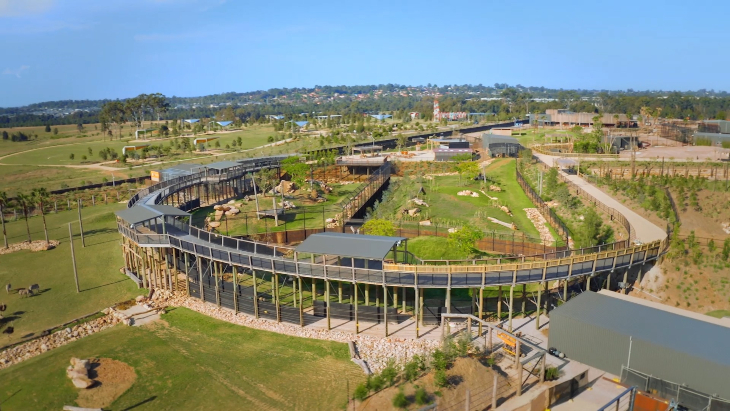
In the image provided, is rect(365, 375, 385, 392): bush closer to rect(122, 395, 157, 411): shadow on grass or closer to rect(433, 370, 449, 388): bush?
rect(433, 370, 449, 388): bush

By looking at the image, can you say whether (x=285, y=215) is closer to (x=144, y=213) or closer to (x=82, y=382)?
(x=144, y=213)

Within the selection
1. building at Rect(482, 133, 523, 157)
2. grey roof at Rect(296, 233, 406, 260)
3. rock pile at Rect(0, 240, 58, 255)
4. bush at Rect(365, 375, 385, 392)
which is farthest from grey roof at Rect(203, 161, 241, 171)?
bush at Rect(365, 375, 385, 392)

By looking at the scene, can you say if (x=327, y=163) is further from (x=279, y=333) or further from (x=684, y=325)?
(x=684, y=325)

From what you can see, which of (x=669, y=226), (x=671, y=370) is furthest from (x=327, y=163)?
(x=671, y=370)

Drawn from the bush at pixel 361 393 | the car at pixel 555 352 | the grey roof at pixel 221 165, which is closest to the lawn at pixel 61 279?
the grey roof at pixel 221 165

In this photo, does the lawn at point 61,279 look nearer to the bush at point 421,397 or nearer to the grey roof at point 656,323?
the bush at point 421,397

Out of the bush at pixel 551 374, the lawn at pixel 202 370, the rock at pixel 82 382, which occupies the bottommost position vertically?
the lawn at pixel 202 370

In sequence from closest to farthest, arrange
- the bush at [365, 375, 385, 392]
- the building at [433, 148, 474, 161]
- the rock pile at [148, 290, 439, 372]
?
the bush at [365, 375, 385, 392] → the rock pile at [148, 290, 439, 372] → the building at [433, 148, 474, 161]
